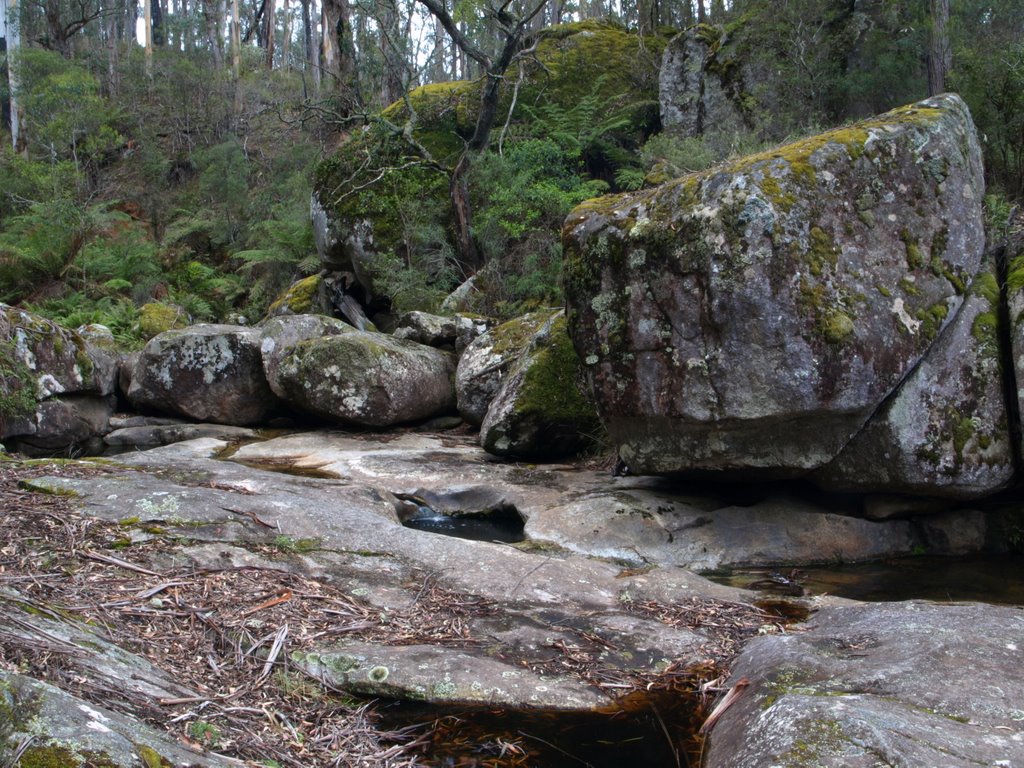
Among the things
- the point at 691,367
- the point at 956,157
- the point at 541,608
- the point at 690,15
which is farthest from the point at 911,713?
the point at 690,15

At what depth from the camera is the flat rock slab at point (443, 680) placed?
148 inches

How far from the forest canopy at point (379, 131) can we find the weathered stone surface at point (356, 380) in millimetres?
2319

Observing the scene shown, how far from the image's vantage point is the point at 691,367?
670 centimetres

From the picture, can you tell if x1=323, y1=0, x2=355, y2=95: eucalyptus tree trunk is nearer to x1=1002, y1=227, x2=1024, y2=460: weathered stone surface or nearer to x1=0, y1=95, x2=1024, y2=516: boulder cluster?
x1=0, y1=95, x2=1024, y2=516: boulder cluster

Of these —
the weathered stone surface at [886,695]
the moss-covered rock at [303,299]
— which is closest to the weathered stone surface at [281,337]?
the moss-covered rock at [303,299]

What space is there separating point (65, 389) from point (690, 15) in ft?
53.8

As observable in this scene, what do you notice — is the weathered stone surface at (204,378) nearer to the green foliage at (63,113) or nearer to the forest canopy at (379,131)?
the forest canopy at (379,131)

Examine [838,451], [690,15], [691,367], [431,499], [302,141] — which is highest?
[690,15]

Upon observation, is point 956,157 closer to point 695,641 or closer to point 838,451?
point 838,451

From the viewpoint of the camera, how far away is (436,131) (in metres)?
17.4

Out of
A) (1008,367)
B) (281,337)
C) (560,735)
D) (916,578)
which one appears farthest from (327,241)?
(560,735)

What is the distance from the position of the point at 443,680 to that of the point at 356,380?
25.0 feet

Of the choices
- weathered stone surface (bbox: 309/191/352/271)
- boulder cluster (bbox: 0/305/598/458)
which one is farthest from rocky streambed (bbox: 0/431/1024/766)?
weathered stone surface (bbox: 309/191/352/271)

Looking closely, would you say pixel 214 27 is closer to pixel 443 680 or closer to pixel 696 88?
pixel 696 88
